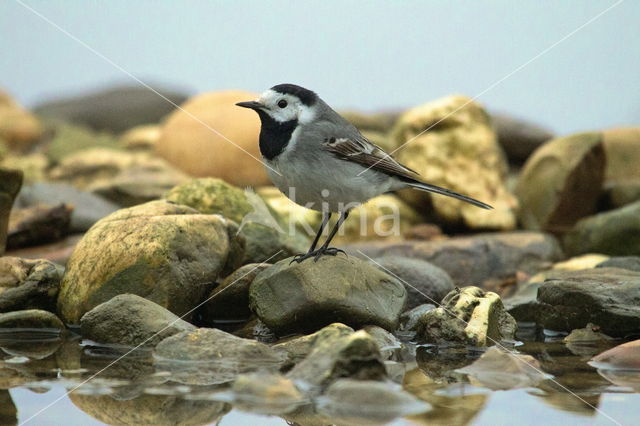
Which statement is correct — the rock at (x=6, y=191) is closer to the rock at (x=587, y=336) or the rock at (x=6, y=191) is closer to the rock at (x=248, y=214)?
the rock at (x=248, y=214)

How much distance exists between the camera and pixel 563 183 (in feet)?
32.1

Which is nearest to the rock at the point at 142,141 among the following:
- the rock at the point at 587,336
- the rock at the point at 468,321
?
the rock at the point at 468,321

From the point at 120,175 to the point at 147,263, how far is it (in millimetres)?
4785

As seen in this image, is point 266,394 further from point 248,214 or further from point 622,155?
point 622,155

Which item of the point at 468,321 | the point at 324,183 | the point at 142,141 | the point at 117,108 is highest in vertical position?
the point at 324,183

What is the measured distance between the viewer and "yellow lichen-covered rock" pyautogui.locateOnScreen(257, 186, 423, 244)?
9.03 meters

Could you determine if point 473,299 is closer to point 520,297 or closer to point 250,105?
point 520,297

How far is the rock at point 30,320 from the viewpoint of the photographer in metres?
5.94

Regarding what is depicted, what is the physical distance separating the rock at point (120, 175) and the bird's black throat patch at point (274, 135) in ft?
10.8

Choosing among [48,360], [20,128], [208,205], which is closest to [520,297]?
[208,205]

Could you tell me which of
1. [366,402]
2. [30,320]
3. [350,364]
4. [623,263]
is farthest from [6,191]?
[623,263]

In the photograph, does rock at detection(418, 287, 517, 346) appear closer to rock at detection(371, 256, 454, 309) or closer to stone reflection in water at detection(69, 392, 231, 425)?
rock at detection(371, 256, 454, 309)

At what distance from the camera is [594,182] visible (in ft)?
32.8

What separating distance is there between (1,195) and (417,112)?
16.6 feet
